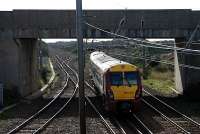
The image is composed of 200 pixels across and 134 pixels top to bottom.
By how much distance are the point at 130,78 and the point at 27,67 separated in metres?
15.4

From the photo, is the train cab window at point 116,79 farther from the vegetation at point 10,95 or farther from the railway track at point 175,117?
the vegetation at point 10,95

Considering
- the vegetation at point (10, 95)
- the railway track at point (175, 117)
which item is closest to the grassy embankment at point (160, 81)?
the railway track at point (175, 117)

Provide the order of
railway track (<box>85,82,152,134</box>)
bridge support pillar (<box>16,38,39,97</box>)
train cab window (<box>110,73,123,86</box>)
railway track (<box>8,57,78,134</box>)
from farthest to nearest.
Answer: bridge support pillar (<box>16,38,39,97</box>), train cab window (<box>110,73,123,86</box>), railway track (<box>8,57,78,134</box>), railway track (<box>85,82,152,134</box>)

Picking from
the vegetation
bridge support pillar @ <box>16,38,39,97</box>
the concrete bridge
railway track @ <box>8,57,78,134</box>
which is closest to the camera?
railway track @ <box>8,57,78,134</box>

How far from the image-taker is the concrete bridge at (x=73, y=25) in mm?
37188

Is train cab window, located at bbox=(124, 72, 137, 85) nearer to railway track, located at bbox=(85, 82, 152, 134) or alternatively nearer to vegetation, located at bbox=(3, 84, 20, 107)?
railway track, located at bbox=(85, 82, 152, 134)

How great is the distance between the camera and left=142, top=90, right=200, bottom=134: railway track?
2269 cm

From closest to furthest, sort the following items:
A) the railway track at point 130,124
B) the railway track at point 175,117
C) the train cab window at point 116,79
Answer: the railway track at point 175,117, the railway track at point 130,124, the train cab window at point 116,79

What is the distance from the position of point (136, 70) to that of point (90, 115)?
3388mm

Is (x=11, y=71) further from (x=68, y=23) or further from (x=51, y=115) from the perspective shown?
(x=51, y=115)

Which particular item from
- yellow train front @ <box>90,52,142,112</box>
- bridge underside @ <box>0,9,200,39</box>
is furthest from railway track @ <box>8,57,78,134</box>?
bridge underside @ <box>0,9,200,39</box>

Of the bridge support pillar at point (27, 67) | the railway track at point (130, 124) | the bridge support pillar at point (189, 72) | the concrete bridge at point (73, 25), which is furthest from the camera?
the bridge support pillar at point (27, 67)

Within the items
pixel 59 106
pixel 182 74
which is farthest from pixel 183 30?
pixel 59 106

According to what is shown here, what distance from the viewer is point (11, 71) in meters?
37.3
